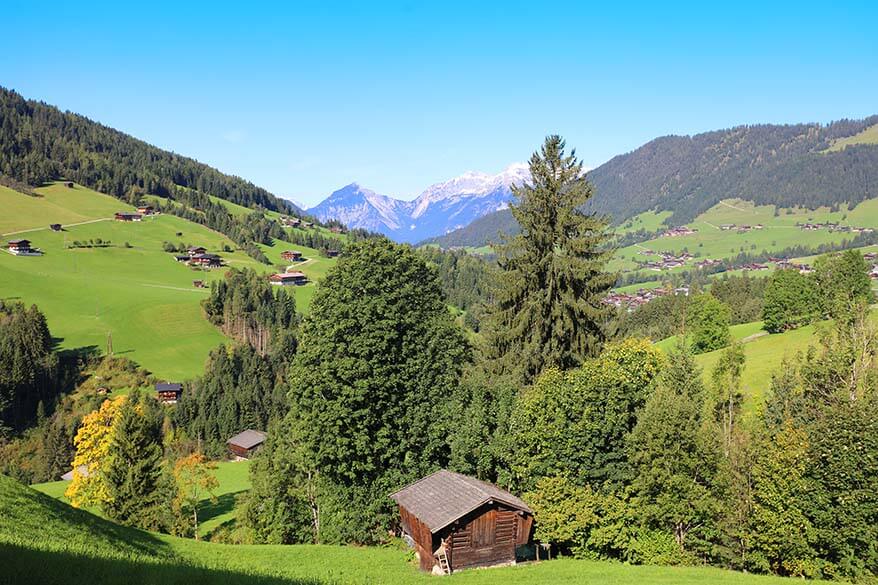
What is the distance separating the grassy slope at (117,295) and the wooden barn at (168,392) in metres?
6.38

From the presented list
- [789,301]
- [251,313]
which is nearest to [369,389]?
[789,301]

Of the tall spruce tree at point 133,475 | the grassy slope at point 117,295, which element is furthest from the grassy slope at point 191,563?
the grassy slope at point 117,295

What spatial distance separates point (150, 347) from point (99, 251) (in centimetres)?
7182

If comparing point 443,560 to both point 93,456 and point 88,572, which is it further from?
point 93,456

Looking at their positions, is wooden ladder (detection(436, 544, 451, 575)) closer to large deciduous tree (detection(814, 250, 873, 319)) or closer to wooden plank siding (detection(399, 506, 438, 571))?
wooden plank siding (detection(399, 506, 438, 571))

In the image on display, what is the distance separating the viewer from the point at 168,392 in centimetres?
10806

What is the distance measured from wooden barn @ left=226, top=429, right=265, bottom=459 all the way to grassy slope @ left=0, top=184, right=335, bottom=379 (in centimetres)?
2581

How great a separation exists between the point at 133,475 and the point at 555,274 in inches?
1392

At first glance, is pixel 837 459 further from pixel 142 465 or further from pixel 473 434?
pixel 142 465

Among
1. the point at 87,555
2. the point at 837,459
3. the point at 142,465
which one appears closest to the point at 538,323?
the point at 837,459

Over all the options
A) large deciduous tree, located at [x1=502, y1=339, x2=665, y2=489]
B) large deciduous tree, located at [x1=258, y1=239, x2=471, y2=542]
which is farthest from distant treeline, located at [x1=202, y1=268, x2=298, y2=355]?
large deciduous tree, located at [x1=502, y1=339, x2=665, y2=489]

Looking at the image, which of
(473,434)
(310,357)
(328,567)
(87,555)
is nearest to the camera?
(87,555)

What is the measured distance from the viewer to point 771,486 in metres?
23.8

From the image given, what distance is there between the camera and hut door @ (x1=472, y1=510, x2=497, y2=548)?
2605 centimetres
